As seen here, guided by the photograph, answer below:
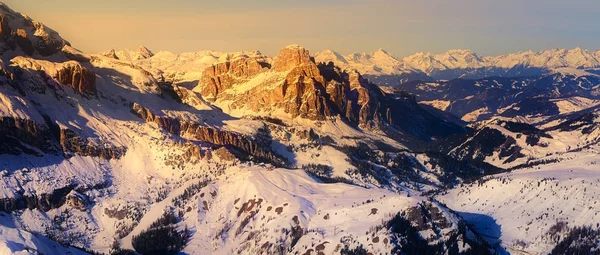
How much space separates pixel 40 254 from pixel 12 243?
8.48 m

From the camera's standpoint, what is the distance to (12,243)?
199 m

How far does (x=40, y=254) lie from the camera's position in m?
200
